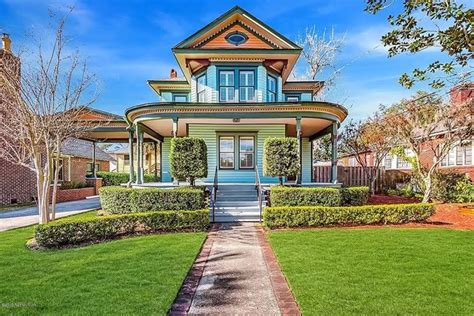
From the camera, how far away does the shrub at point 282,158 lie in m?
11.8

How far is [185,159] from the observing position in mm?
11883

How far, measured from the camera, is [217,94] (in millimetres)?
16297

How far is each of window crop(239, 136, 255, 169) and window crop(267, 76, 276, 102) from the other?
7.99 feet

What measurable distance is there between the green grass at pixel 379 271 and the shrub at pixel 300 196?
2359mm

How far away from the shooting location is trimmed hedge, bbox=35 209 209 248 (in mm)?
8023

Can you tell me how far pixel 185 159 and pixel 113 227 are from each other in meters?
3.74

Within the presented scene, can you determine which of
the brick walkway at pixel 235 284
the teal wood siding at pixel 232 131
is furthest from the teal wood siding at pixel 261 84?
the brick walkway at pixel 235 284

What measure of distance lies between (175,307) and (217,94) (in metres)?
12.9

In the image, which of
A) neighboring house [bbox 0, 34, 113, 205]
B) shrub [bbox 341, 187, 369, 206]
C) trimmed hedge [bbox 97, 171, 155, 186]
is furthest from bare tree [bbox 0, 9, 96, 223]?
trimmed hedge [bbox 97, 171, 155, 186]

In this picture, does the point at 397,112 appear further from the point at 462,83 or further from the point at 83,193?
the point at 83,193

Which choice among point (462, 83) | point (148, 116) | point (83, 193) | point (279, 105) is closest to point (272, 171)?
point (279, 105)

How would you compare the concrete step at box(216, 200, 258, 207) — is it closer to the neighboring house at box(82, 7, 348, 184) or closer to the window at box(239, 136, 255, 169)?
the neighboring house at box(82, 7, 348, 184)

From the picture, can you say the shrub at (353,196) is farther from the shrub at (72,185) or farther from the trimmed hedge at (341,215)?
the shrub at (72,185)

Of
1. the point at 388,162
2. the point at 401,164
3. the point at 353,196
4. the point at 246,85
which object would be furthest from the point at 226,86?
the point at 388,162
